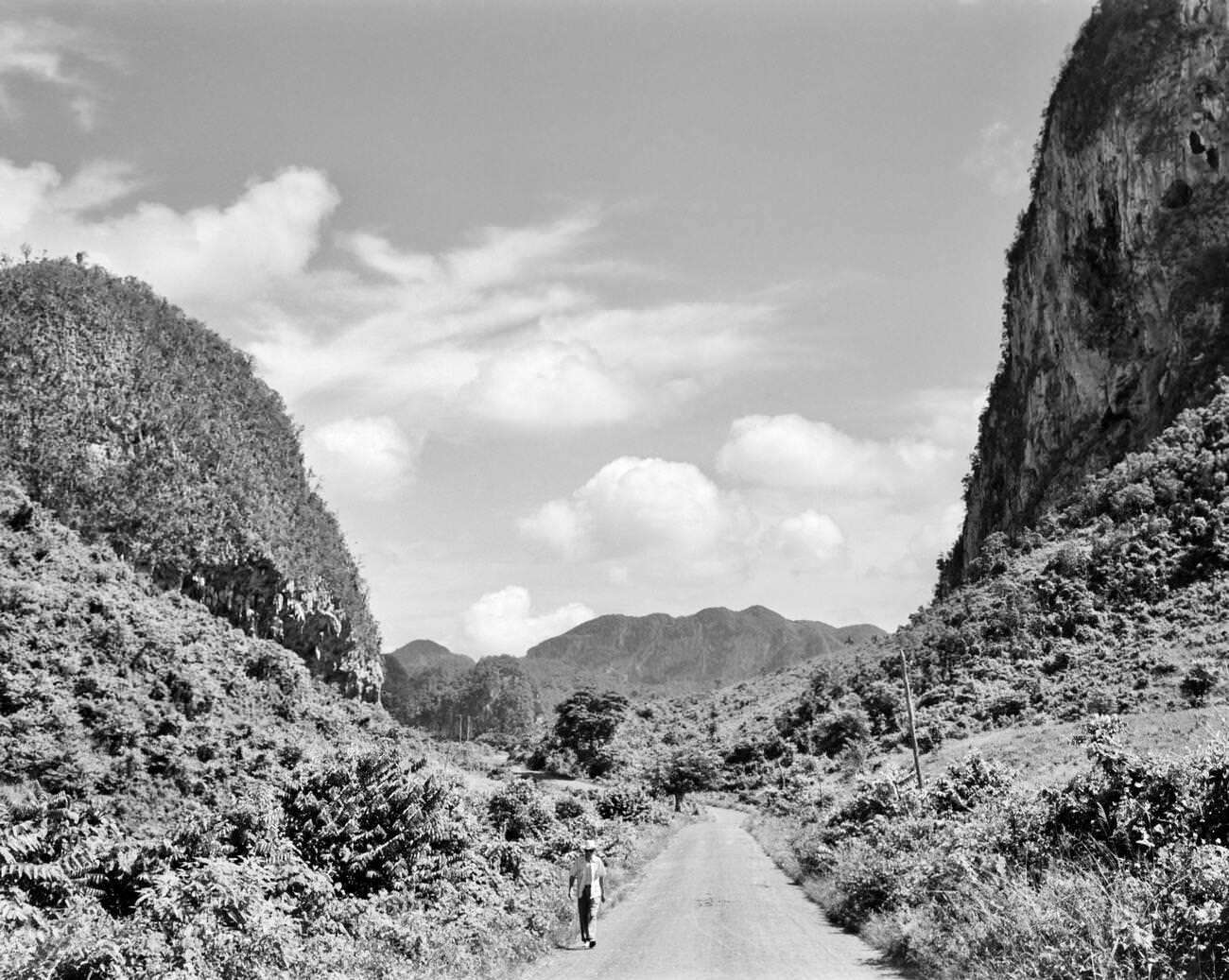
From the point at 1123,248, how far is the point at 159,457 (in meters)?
73.6

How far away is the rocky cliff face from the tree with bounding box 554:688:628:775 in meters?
43.2

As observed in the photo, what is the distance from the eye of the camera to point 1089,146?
76375mm

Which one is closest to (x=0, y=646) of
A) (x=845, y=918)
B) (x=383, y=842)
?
(x=383, y=842)

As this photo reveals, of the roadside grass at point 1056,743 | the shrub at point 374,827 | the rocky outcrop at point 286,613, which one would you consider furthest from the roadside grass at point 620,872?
the rocky outcrop at point 286,613

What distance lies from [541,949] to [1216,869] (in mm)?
9746

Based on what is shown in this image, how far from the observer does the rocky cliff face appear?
216 feet

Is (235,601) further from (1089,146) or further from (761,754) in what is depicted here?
(1089,146)

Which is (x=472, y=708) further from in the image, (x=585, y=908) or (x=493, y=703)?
A: (x=585, y=908)

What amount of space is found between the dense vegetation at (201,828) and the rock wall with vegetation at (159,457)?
5.06 m

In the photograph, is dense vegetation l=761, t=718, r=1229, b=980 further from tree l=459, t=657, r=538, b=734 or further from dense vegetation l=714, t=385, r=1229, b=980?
tree l=459, t=657, r=538, b=734

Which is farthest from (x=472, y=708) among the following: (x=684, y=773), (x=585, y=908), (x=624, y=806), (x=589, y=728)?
(x=585, y=908)

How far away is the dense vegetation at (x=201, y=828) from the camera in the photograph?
26.9ft

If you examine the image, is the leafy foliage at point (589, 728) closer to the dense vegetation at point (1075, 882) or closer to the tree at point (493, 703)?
the tree at point (493, 703)

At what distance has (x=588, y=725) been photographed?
277ft
